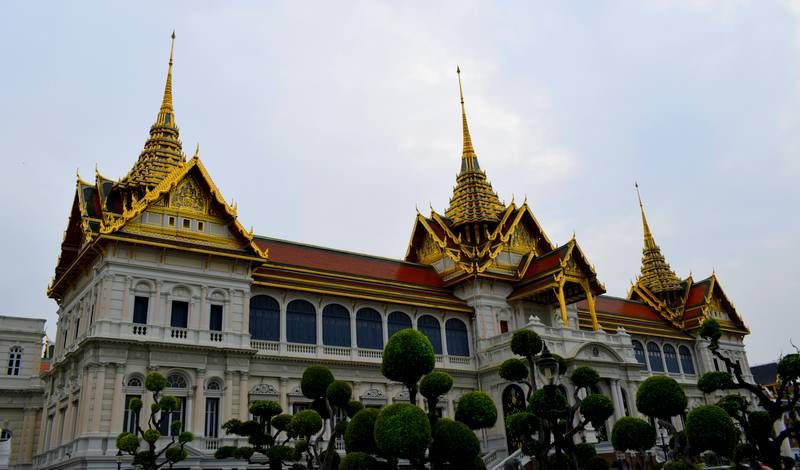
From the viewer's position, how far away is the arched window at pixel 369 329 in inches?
1345

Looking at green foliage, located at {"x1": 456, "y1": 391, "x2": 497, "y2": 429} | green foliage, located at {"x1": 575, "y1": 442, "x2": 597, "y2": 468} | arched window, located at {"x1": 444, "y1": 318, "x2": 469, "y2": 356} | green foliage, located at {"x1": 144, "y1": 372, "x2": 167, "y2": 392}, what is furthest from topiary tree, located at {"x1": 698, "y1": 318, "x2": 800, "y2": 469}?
green foliage, located at {"x1": 144, "y1": 372, "x2": 167, "y2": 392}

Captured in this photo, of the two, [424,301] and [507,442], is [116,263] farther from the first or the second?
[507,442]

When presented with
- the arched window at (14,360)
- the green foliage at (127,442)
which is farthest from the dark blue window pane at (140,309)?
the arched window at (14,360)

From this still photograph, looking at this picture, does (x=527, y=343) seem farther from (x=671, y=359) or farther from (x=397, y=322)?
(x=671, y=359)

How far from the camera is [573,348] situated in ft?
116

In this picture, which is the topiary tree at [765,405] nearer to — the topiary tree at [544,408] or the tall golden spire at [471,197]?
the topiary tree at [544,408]

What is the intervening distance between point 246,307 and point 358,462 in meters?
15.1

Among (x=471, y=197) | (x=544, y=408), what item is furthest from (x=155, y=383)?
(x=471, y=197)

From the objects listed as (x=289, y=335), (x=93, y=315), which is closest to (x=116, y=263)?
(x=93, y=315)

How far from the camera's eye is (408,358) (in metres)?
17.8

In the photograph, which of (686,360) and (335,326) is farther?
(686,360)

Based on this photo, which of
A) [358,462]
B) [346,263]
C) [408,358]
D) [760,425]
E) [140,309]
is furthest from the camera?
[346,263]

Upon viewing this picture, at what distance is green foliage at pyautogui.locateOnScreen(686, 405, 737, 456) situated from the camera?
1853 cm

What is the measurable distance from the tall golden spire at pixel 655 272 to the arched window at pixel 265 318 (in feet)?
118
